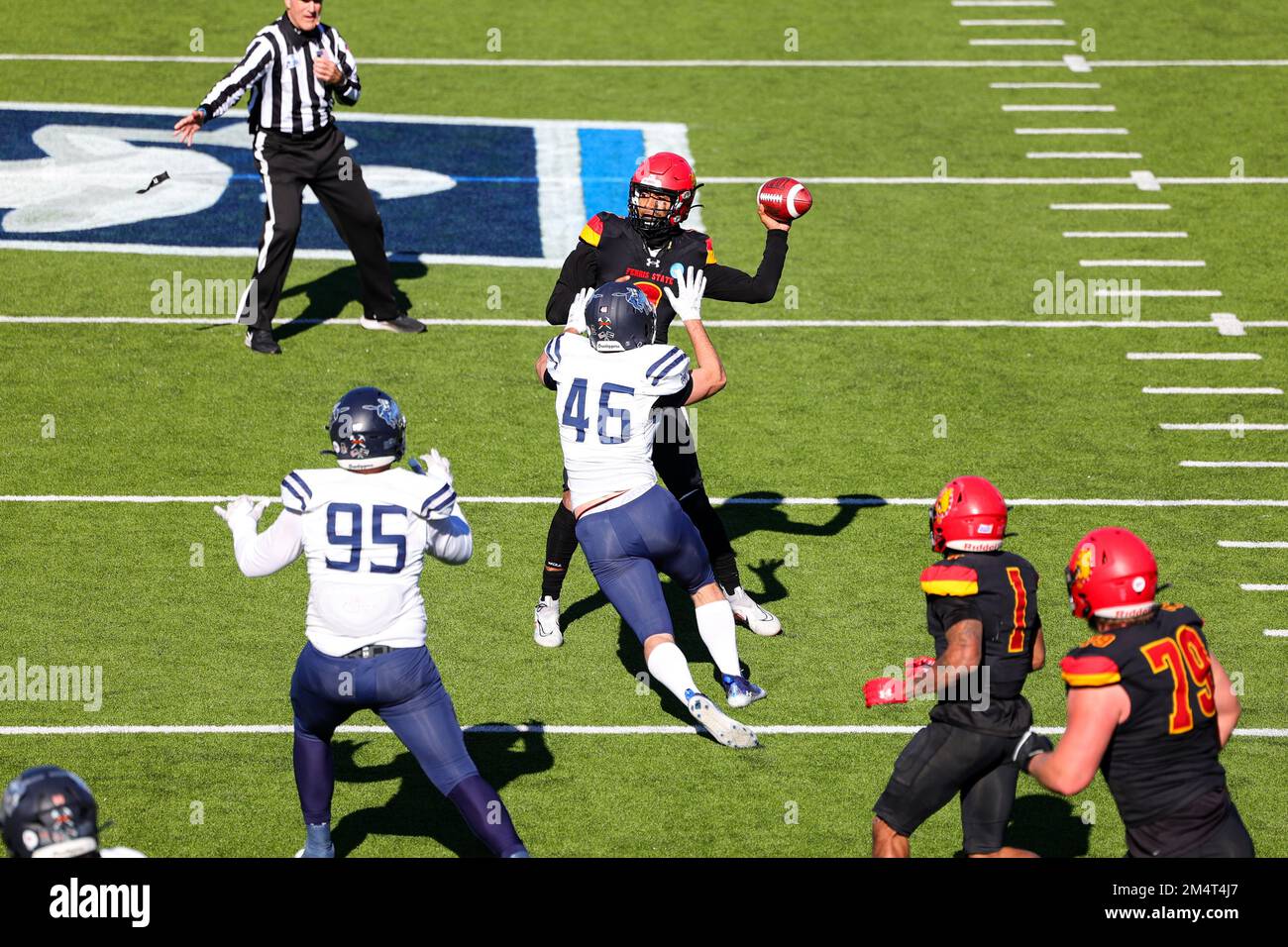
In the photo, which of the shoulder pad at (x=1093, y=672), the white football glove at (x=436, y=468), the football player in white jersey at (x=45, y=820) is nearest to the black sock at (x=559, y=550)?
the white football glove at (x=436, y=468)

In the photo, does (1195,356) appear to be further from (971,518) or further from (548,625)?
(971,518)

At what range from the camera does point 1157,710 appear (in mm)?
5121

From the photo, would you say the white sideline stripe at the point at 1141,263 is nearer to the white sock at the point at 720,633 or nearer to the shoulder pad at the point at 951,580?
the white sock at the point at 720,633

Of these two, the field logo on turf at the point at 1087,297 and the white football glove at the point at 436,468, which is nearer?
the white football glove at the point at 436,468

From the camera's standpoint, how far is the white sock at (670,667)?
6965 mm

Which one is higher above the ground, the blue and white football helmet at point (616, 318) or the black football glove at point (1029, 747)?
the blue and white football helmet at point (616, 318)

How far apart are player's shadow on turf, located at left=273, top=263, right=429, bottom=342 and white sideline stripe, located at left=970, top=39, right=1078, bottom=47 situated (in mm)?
7076

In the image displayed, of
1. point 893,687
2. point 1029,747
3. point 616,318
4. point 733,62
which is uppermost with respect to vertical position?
point 733,62

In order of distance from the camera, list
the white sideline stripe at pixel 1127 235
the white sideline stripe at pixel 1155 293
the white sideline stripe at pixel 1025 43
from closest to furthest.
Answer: the white sideline stripe at pixel 1155 293, the white sideline stripe at pixel 1127 235, the white sideline stripe at pixel 1025 43

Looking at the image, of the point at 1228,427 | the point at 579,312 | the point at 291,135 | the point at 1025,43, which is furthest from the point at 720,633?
the point at 1025,43

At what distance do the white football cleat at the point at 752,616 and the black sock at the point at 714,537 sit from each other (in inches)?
2.2

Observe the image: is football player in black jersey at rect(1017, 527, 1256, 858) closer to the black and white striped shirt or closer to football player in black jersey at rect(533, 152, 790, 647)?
football player in black jersey at rect(533, 152, 790, 647)

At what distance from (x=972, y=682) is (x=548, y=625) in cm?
305

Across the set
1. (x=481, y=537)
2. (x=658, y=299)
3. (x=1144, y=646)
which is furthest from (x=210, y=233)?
(x=1144, y=646)
